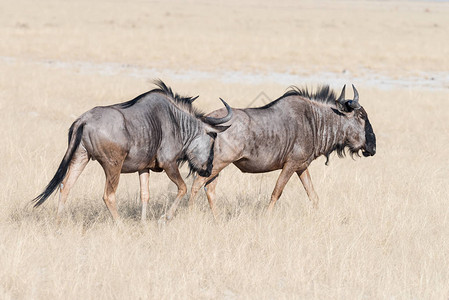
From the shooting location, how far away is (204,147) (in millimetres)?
6215

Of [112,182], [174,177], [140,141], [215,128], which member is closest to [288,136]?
[215,128]

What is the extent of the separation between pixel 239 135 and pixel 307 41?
23.1 metres

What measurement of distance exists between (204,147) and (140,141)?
0.78 metres

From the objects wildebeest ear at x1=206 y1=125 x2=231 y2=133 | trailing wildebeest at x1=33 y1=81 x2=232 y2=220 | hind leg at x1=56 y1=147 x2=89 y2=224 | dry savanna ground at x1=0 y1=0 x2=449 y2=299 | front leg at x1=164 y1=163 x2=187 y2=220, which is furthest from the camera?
wildebeest ear at x1=206 y1=125 x2=231 y2=133

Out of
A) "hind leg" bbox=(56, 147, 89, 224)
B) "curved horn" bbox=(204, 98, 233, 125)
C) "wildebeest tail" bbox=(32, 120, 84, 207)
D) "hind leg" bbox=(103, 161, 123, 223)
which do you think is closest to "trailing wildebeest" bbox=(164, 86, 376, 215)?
"curved horn" bbox=(204, 98, 233, 125)

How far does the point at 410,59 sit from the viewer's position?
2356 cm

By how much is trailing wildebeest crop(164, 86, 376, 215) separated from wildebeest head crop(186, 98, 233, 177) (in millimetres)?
68

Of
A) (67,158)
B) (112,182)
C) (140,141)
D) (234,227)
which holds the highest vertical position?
(140,141)

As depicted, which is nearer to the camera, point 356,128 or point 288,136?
point 288,136

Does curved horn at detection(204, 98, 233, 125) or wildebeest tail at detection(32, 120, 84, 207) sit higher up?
curved horn at detection(204, 98, 233, 125)

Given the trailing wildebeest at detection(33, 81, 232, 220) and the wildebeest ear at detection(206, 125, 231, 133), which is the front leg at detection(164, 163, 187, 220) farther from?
the wildebeest ear at detection(206, 125, 231, 133)

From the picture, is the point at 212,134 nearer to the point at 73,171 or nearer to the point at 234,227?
the point at 234,227

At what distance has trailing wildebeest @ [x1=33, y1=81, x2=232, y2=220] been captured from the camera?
5.50 meters

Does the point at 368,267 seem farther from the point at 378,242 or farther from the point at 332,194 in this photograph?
the point at 332,194
